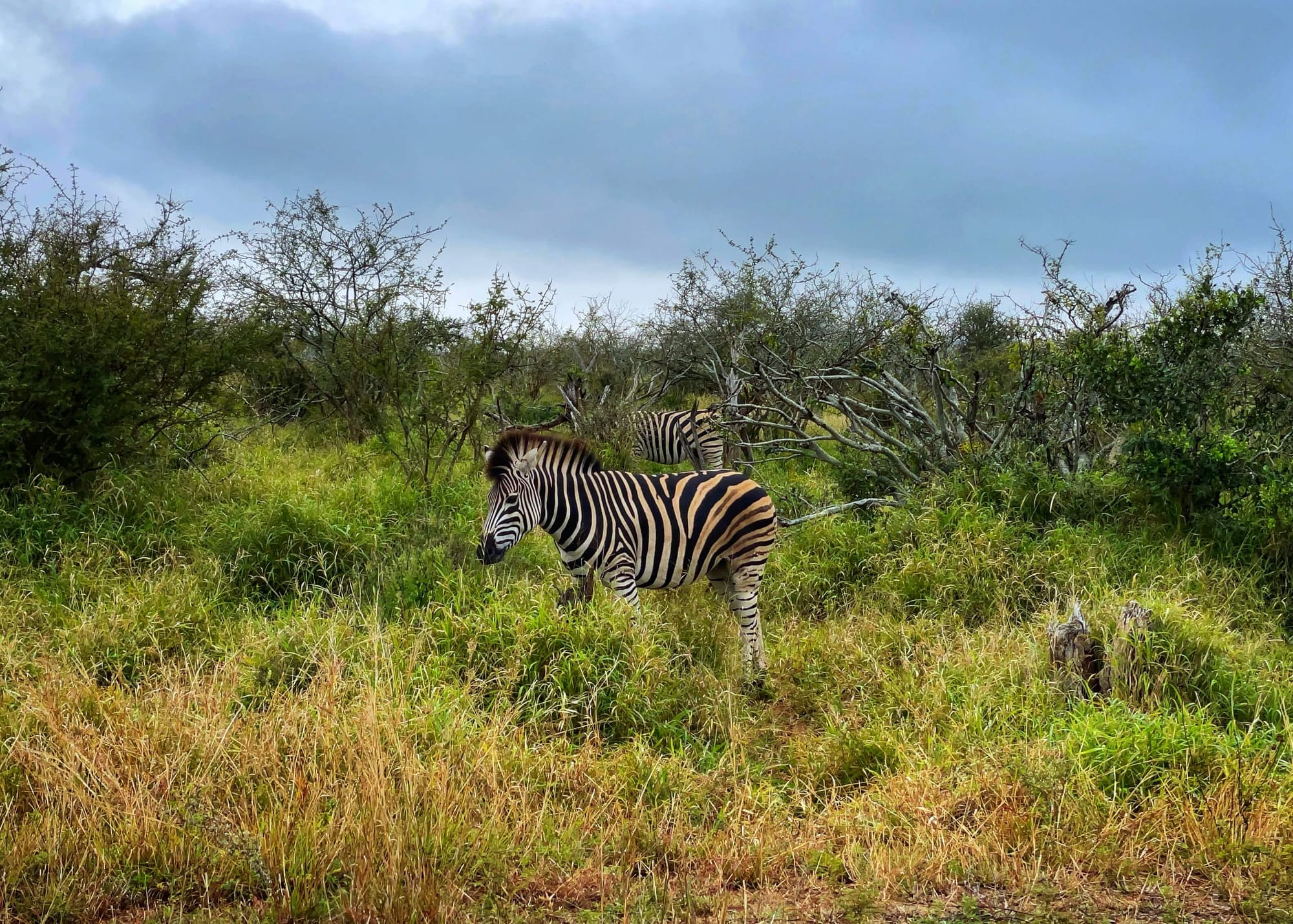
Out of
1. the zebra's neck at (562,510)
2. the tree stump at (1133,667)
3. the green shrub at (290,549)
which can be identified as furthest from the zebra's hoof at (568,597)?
the tree stump at (1133,667)

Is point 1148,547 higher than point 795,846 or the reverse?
higher

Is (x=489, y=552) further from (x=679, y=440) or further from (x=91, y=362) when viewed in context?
(x=679, y=440)

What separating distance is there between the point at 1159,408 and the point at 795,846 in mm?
6045

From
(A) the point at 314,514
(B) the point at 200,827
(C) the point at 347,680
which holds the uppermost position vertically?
(A) the point at 314,514

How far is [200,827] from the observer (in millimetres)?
3012

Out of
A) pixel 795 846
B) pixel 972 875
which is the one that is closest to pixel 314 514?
pixel 795 846

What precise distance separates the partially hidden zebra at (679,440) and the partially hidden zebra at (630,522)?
6.04m

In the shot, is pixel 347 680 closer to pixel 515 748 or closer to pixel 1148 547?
pixel 515 748

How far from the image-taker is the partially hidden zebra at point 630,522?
5699 millimetres

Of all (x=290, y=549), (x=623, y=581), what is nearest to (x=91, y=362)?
(x=290, y=549)

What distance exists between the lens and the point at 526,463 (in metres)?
5.80

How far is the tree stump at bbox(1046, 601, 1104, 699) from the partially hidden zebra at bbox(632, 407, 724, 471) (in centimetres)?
790

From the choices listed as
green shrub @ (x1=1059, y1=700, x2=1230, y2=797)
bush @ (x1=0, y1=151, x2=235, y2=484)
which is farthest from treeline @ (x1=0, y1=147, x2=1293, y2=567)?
green shrub @ (x1=1059, y1=700, x2=1230, y2=797)

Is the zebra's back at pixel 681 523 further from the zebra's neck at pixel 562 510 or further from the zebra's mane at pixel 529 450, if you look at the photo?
the zebra's mane at pixel 529 450
